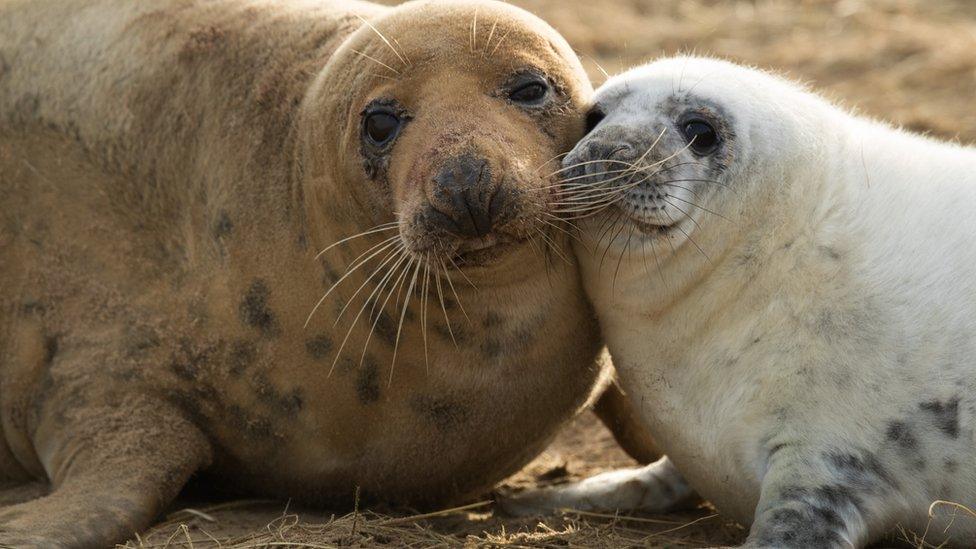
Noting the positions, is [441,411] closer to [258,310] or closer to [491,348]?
[491,348]

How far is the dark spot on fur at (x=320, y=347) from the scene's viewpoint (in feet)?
16.7

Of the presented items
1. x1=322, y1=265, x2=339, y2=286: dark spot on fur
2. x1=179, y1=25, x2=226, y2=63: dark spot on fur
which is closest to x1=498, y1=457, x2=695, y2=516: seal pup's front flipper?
x1=322, y1=265, x2=339, y2=286: dark spot on fur

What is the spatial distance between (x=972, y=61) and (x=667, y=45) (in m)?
2.10

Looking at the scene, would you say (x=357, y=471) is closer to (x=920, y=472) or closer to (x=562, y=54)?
(x=562, y=54)

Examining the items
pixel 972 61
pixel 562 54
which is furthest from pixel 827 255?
pixel 972 61

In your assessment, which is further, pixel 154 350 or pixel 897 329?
pixel 154 350

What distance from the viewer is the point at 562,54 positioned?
496cm

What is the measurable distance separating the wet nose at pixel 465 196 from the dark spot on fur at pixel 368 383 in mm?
914

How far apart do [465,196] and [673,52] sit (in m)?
5.91

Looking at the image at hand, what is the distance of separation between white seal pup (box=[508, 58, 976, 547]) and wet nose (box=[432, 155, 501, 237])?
34cm

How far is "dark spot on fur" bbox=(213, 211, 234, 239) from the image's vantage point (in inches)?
206

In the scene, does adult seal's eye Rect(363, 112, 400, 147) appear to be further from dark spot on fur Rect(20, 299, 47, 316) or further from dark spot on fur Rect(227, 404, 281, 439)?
dark spot on fur Rect(20, 299, 47, 316)

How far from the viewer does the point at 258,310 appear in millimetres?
5156

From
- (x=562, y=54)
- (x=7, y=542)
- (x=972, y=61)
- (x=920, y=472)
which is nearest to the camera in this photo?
(x=920, y=472)
